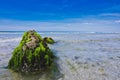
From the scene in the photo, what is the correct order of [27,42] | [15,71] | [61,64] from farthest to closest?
1. [61,64]
2. [27,42]
3. [15,71]

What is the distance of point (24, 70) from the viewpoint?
28.4ft

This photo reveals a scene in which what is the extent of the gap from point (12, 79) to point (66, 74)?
7.33 ft

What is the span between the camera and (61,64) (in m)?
10.1

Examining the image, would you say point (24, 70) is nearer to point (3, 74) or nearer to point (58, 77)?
point (3, 74)

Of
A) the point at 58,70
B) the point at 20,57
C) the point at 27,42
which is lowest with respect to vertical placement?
the point at 58,70

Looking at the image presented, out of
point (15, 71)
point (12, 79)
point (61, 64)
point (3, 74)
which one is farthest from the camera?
point (61, 64)

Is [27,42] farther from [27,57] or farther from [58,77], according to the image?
[58,77]

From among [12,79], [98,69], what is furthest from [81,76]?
[12,79]

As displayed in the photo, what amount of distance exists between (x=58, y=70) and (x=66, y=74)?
2.74 ft

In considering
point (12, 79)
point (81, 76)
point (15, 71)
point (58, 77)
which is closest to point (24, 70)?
point (15, 71)

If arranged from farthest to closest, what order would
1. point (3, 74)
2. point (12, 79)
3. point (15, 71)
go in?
point (15, 71)
point (3, 74)
point (12, 79)

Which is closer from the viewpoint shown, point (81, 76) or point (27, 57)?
point (81, 76)

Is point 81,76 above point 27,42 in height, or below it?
below

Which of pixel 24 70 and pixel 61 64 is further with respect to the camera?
pixel 61 64
